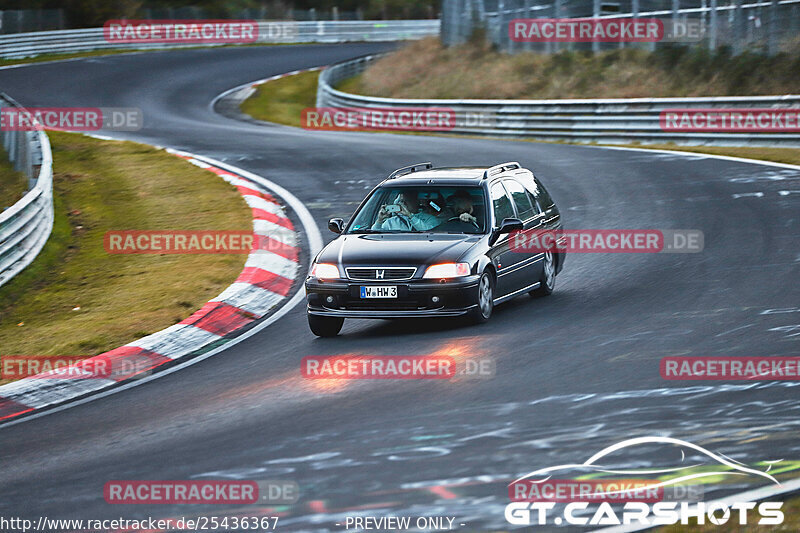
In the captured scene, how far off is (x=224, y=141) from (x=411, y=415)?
20.1 m

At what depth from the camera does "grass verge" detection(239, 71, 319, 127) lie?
37875 millimetres

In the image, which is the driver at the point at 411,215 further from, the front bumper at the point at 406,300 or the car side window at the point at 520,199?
the front bumper at the point at 406,300

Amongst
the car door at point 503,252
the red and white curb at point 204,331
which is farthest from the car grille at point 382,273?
the red and white curb at point 204,331

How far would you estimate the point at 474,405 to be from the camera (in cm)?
819

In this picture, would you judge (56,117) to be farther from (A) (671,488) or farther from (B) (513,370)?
(A) (671,488)

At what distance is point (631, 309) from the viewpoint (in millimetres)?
11352

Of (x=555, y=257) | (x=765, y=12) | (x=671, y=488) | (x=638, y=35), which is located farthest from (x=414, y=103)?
(x=671, y=488)

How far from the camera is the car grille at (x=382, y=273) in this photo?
35.4 ft

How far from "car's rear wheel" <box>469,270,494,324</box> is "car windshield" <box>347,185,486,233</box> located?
606 millimetres

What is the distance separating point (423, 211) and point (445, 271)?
4.34 ft

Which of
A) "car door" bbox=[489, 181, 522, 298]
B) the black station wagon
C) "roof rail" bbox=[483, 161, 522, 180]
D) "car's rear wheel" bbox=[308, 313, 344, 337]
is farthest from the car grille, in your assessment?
"roof rail" bbox=[483, 161, 522, 180]

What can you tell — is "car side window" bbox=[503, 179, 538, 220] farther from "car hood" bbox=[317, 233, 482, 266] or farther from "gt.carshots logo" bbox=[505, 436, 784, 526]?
"gt.carshots logo" bbox=[505, 436, 784, 526]

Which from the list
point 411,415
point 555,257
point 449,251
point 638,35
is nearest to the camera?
point 411,415

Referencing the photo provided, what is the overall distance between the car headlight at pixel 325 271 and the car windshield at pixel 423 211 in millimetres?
860
